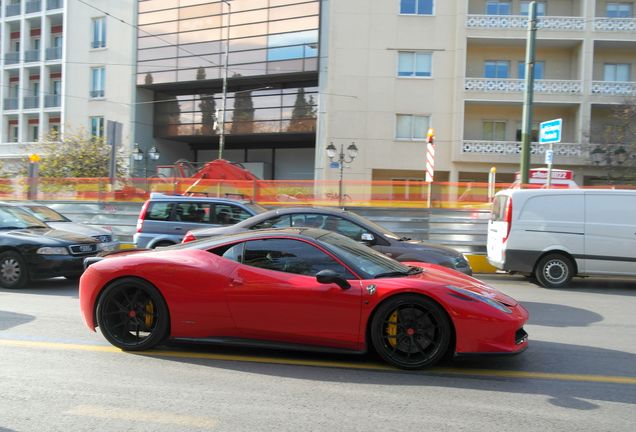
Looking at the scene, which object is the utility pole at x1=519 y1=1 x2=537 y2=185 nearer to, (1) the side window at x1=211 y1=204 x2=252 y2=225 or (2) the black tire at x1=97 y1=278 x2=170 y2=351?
(1) the side window at x1=211 y1=204 x2=252 y2=225

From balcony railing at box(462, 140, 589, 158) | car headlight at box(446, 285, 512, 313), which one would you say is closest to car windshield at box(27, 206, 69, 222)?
car headlight at box(446, 285, 512, 313)

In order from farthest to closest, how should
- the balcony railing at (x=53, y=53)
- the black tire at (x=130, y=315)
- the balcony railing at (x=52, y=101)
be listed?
the balcony railing at (x=52, y=101), the balcony railing at (x=53, y=53), the black tire at (x=130, y=315)

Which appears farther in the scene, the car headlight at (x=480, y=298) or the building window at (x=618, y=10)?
the building window at (x=618, y=10)

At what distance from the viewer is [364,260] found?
16.4ft

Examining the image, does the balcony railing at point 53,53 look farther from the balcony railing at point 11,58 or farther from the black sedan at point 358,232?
the black sedan at point 358,232

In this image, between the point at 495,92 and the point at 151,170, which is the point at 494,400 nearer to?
the point at 495,92

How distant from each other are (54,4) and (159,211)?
3451 cm

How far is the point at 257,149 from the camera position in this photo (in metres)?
35.2

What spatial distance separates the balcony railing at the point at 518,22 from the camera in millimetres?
26328

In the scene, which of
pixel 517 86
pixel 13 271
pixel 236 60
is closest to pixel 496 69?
pixel 517 86

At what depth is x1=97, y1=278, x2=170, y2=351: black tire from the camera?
5000mm

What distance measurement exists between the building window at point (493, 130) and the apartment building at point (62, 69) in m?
22.0

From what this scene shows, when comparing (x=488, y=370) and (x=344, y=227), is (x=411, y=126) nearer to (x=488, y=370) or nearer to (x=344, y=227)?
(x=344, y=227)

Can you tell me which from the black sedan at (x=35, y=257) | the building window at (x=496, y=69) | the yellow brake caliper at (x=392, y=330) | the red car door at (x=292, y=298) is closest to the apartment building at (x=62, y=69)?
the building window at (x=496, y=69)
